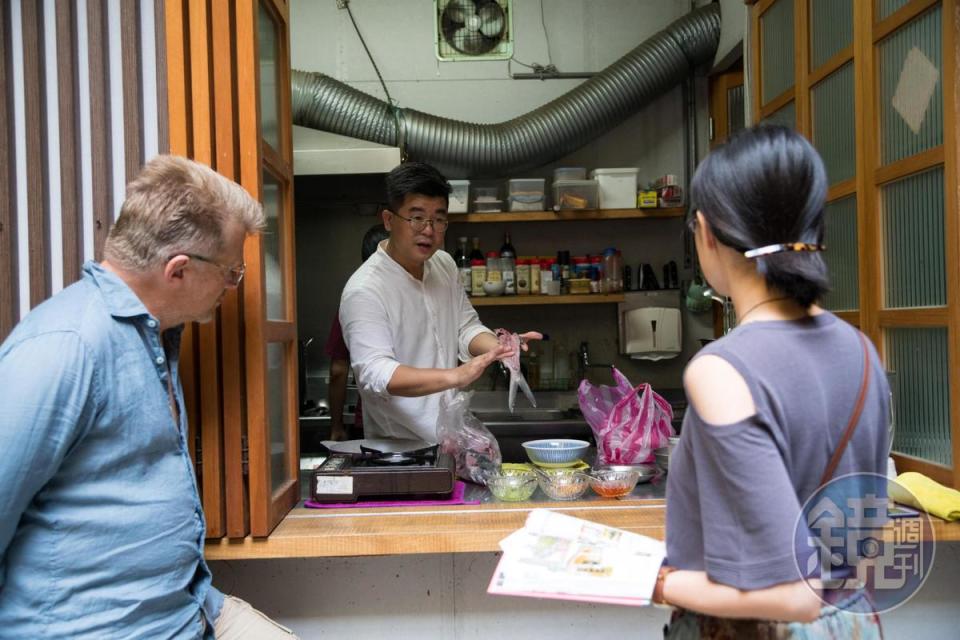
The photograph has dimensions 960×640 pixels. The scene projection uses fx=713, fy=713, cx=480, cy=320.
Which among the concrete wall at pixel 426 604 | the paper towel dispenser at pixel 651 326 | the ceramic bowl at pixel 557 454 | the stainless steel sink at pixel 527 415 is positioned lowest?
the concrete wall at pixel 426 604

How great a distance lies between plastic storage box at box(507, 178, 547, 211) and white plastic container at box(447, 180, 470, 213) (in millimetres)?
267

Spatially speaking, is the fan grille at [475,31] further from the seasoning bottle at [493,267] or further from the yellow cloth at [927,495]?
the yellow cloth at [927,495]

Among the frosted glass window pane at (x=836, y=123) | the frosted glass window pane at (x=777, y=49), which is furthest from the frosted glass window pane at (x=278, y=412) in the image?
the frosted glass window pane at (x=777, y=49)

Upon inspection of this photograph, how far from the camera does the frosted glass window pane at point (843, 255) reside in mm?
2070

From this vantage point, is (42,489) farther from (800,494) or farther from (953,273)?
(953,273)

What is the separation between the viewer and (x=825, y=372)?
881 millimetres

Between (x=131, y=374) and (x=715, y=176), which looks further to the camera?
(x=131, y=374)

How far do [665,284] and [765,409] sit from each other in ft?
11.8

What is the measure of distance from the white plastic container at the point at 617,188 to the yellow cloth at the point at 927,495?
2.54m

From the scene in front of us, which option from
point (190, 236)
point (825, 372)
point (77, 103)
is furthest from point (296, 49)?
point (825, 372)

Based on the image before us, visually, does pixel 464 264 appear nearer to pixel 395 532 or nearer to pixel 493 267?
pixel 493 267

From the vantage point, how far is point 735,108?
4070 mm

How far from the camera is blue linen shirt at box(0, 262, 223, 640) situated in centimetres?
110

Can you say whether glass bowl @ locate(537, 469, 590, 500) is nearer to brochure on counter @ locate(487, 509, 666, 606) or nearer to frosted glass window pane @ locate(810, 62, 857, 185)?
brochure on counter @ locate(487, 509, 666, 606)
